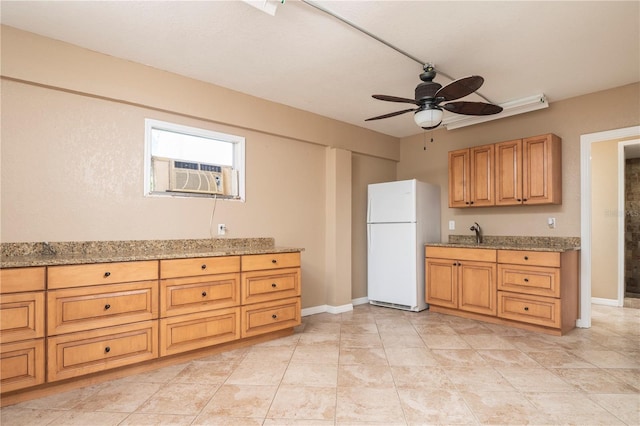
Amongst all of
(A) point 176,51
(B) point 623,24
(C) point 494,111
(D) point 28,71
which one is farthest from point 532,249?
(D) point 28,71

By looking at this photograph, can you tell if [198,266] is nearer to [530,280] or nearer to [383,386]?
[383,386]

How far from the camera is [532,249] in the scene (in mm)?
3527

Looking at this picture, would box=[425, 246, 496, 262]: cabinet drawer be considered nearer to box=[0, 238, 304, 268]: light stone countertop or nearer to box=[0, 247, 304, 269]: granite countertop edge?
box=[0, 238, 304, 268]: light stone countertop

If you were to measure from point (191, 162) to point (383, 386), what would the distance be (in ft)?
8.66

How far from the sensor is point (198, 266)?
2.82 metres

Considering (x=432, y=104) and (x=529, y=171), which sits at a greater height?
(x=432, y=104)

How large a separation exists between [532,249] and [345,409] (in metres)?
2.62

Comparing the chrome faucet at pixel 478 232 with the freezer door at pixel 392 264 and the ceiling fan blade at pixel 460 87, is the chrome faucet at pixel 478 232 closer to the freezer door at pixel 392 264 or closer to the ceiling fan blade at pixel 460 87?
the freezer door at pixel 392 264

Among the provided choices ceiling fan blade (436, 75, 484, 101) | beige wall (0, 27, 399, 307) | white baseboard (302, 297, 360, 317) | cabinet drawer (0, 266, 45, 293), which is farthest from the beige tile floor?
ceiling fan blade (436, 75, 484, 101)

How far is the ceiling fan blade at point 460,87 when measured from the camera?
2.25m

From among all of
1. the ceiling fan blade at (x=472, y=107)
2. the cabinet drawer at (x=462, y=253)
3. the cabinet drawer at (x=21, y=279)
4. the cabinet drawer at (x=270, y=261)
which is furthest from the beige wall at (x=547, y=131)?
the cabinet drawer at (x=21, y=279)

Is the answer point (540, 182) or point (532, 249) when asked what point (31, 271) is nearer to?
point (532, 249)

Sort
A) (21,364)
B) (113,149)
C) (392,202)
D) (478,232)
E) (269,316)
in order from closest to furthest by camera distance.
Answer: (21,364) → (113,149) → (269,316) → (478,232) → (392,202)

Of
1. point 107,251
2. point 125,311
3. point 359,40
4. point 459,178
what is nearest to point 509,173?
point 459,178
